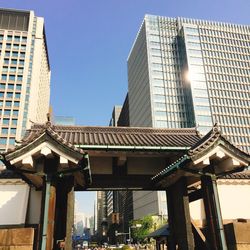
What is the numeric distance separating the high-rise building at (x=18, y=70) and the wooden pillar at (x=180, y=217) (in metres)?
82.9

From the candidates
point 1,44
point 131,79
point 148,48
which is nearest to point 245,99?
point 148,48

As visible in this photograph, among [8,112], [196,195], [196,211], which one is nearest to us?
[196,195]

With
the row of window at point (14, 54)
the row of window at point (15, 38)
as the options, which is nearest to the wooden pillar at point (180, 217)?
the row of window at point (14, 54)

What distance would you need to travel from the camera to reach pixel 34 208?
9.86 m

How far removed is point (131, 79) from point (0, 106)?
72.0m

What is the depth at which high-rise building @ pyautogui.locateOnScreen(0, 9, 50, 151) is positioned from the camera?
296 ft

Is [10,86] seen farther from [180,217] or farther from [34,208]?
[180,217]

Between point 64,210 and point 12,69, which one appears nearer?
point 64,210

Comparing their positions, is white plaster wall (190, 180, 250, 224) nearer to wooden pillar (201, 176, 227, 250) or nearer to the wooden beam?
the wooden beam

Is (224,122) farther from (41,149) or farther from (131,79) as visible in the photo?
(41,149)

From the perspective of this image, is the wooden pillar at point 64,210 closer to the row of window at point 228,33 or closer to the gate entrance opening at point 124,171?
the gate entrance opening at point 124,171

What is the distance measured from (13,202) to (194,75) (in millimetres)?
111003

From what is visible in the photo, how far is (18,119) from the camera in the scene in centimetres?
9069

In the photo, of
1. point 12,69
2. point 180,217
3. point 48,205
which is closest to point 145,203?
point 12,69
